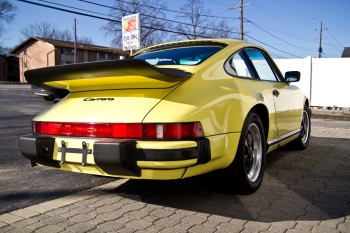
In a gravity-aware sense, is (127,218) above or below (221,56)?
below

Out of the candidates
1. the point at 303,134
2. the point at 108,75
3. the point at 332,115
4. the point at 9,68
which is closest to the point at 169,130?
the point at 108,75

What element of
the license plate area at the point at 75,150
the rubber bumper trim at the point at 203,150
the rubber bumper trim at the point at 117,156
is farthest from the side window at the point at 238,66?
the license plate area at the point at 75,150

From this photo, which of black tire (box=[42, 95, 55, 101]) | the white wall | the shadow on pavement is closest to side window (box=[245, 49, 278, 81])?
the shadow on pavement

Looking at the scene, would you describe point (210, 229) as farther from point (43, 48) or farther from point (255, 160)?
point (43, 48)

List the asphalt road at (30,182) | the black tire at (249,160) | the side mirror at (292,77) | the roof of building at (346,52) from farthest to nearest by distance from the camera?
1. the roof of building at (346,52)
2. the side mirror at (292,77)
3. the asphalt road at (30,182)
4. the black tire at (249,160)

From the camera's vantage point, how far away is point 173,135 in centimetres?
231

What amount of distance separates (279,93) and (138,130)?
7.15 feet

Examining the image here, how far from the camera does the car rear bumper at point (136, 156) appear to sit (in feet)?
7.46

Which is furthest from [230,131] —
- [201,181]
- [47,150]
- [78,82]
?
[47,150]

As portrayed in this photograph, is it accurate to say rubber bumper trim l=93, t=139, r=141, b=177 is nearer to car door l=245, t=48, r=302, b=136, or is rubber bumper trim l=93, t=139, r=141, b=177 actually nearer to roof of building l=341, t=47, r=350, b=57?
car door l=245, t=48, r=302, b=136

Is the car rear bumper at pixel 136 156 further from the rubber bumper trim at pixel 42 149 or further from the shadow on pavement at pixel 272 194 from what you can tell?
the shadow on pavement at pixel 272 194

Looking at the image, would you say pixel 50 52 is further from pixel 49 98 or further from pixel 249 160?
pixel 249 160

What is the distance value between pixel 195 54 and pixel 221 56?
0.30 metres

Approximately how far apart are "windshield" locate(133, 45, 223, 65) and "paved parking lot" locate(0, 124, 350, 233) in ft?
3.72
